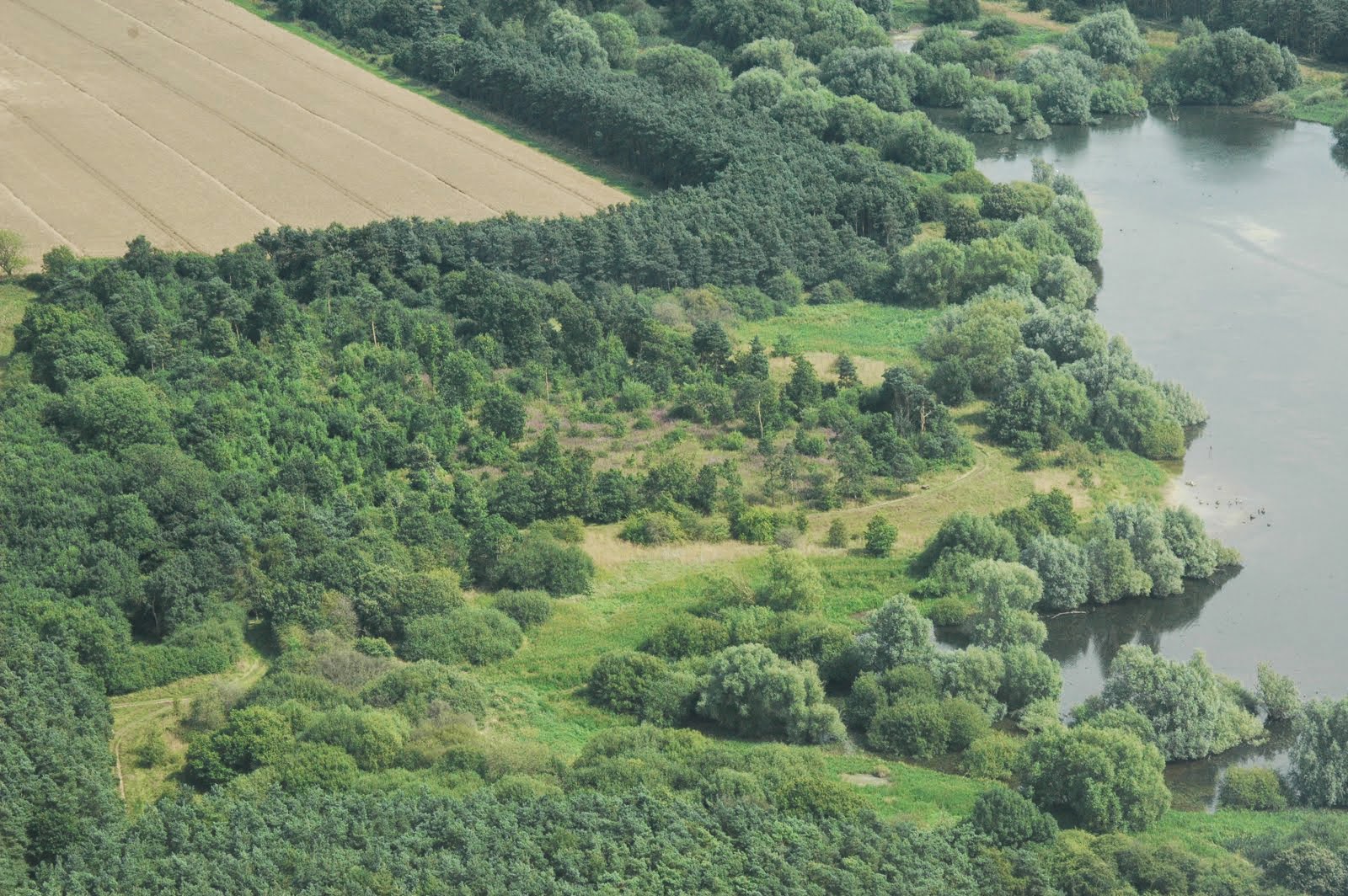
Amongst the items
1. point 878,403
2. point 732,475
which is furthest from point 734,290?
point 732,475

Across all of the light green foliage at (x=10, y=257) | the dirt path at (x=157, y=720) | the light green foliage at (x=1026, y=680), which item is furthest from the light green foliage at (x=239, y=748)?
the light green foliage at (x=10, y=257)

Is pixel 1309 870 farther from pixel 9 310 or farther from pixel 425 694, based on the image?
pixel 9 310

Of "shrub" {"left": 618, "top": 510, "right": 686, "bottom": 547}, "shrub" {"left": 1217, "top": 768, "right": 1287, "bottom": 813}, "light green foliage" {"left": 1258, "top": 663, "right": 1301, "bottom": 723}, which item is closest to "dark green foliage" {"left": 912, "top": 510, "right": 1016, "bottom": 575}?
"shrub" {"left": 618, "top": 510, "right": 686, "bottom": 547}

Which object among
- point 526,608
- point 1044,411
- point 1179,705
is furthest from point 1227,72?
point 526,608

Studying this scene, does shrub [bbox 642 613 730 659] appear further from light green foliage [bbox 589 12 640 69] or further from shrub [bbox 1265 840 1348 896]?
light green foliage [bbox 589 12 640 69]

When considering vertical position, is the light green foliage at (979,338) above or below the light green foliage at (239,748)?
above

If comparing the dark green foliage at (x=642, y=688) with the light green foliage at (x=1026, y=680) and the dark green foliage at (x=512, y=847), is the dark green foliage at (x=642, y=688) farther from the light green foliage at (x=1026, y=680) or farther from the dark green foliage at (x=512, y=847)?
the light green foliage at (x=1026, y=680)
